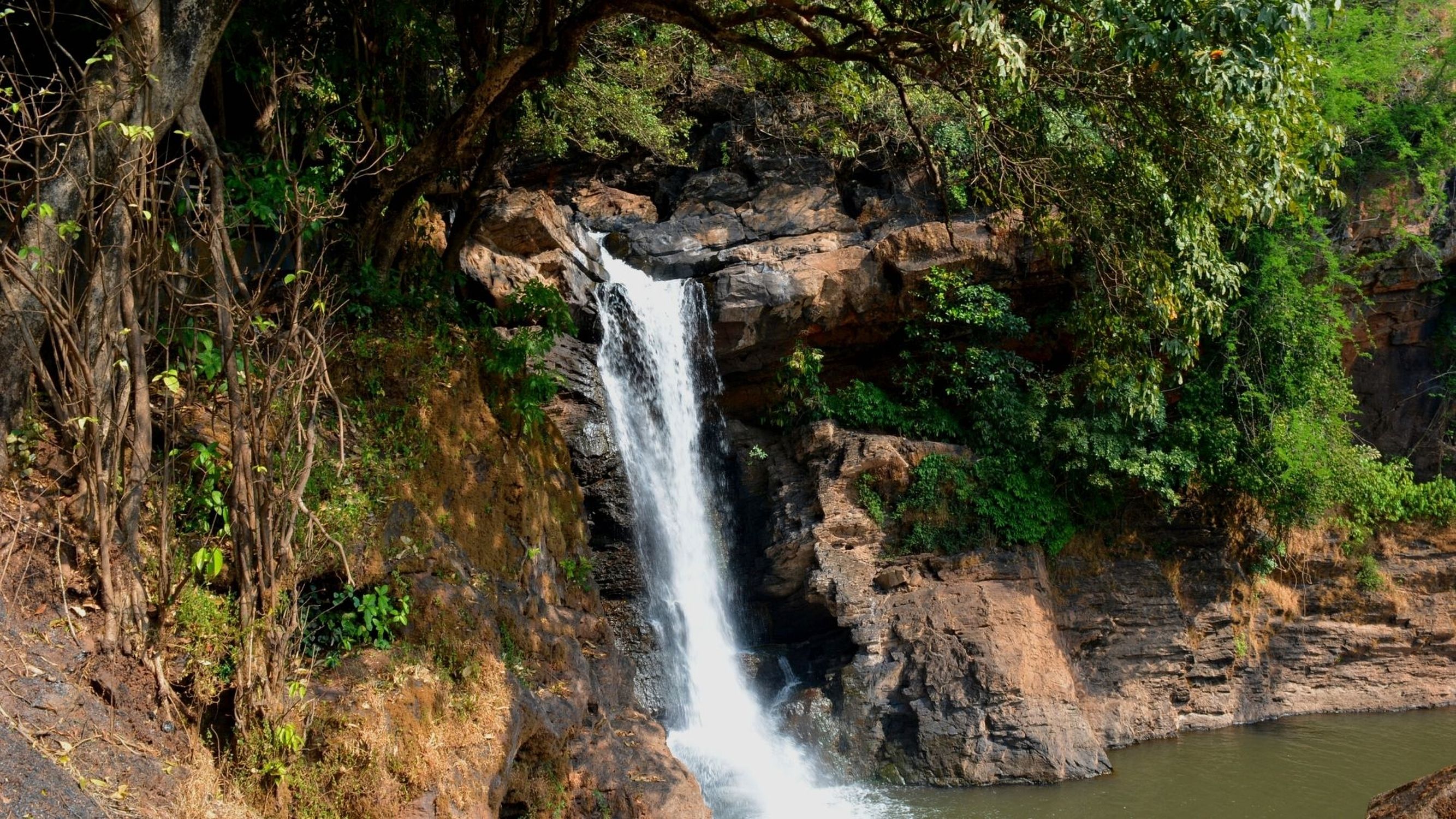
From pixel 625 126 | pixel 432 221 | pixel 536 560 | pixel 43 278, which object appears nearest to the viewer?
pixel 43 278

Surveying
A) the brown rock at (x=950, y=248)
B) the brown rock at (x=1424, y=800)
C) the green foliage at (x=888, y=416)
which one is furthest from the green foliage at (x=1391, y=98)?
the brown rock at (x=1424, y=800)

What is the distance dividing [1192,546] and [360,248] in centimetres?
Result: 1143

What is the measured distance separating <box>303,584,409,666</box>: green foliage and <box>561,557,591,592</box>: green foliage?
2.74m

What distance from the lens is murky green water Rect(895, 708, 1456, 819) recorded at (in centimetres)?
1002

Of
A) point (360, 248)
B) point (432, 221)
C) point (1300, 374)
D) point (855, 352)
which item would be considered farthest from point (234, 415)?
point (1300, 374)

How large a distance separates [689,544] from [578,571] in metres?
3.08

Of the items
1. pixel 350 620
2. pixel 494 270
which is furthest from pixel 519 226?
pixel 350 620

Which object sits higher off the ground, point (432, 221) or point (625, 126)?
point (625, 126)

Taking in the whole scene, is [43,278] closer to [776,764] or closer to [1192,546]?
[776,764]

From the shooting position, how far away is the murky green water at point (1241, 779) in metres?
10.0

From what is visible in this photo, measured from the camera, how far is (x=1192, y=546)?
13938 mm

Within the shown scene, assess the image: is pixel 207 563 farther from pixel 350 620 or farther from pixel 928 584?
pixel 928 584

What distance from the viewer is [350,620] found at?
644 centimetres

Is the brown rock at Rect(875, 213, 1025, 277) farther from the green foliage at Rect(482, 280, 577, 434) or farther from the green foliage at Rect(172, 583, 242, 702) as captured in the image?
the green foliage at Rect(172, 583, 242, 702)
